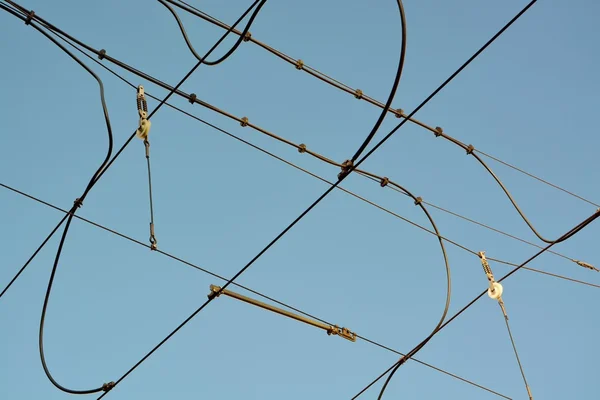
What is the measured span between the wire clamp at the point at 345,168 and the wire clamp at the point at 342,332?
1.68 metres

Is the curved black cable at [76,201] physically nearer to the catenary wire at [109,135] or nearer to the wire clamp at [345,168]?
the catenary wire at [109,135]

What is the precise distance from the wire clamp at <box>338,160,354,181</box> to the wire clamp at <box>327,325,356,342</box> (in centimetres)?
168

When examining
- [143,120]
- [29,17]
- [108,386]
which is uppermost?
[29,17]

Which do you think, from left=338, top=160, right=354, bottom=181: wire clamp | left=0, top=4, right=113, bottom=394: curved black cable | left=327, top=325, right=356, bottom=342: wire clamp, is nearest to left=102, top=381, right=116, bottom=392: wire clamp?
left=0, top=4, right=113, bottom=394: curved black cable

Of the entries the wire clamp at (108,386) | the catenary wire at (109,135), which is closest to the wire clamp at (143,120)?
A: the catenary wire at (109,135)

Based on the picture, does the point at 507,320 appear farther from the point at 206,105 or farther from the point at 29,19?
the point at 29,19

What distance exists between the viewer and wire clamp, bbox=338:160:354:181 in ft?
21.8

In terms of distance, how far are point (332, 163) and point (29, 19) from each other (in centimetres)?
260

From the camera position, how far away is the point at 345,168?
6746 mm

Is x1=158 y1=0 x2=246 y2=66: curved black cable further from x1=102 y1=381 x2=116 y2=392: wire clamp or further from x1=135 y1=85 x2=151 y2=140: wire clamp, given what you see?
x1=102 y1=381 x2=116 y2=392: wire clamp

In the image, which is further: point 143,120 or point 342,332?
point 342,332

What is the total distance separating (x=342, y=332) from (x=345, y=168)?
5.84 feet

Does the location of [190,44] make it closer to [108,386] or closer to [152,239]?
[152,239]

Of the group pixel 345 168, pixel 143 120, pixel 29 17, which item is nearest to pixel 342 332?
pixel 345 168
